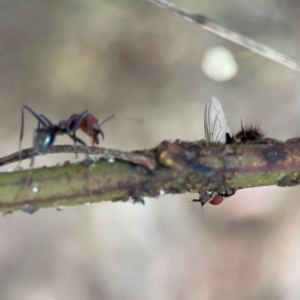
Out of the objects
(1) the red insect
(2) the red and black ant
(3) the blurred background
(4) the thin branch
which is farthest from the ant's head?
(3) the blurred background

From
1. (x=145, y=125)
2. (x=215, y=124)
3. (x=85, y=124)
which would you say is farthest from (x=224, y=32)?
(x=145, y=125)

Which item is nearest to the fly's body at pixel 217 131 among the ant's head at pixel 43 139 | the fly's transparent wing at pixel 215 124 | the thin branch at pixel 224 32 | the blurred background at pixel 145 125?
the fly's transparent wing at pixel 215 124

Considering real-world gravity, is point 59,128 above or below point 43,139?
above

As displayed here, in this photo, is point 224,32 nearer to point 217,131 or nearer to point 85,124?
point 217,131

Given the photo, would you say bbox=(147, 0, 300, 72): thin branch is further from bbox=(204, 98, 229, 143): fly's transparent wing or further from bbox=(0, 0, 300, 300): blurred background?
bbox=(0, 0, 300, 300): blurred background

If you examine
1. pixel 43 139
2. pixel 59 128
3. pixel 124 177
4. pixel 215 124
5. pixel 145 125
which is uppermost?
pixel 145 125
